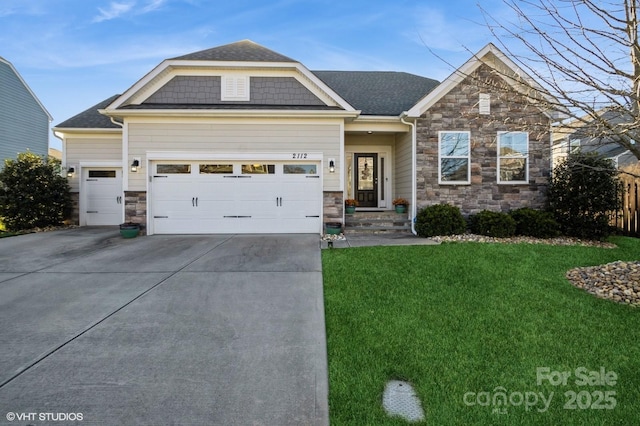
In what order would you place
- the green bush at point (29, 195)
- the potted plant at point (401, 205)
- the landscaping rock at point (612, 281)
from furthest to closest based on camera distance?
1. the green bush at point (29, 195)
2. the potted plant at point (401, 205)
3. the landscaping rock at point (612, 281)

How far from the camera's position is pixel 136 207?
1020 cm

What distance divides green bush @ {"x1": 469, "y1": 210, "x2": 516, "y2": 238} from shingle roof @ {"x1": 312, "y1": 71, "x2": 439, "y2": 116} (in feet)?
13.6

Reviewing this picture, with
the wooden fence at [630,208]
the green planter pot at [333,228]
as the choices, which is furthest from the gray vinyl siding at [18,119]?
the wooden fence at [630,208]

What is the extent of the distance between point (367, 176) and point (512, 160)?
478 cm

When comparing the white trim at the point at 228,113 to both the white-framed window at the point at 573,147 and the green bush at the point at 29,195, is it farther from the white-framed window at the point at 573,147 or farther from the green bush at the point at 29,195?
the white-framed window at the point at 573,147

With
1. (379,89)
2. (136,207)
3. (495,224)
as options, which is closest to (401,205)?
(495,224)

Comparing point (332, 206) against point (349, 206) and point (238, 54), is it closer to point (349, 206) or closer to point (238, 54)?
point (349, 206)

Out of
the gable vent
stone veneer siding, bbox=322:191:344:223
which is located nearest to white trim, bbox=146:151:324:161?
stone veneer siding, bbox=322:191:344:223

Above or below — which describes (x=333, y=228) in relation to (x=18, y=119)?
below

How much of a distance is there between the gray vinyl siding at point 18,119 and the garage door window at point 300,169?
15.8 m

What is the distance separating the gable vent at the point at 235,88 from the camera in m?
10.4

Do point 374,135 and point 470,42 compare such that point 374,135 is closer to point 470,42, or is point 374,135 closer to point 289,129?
point 289,129

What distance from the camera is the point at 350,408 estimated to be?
238cm

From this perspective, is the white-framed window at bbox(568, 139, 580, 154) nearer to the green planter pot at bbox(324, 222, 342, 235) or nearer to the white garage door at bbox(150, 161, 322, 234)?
the green planter pot at bbox(324, 222, 342, 235)
